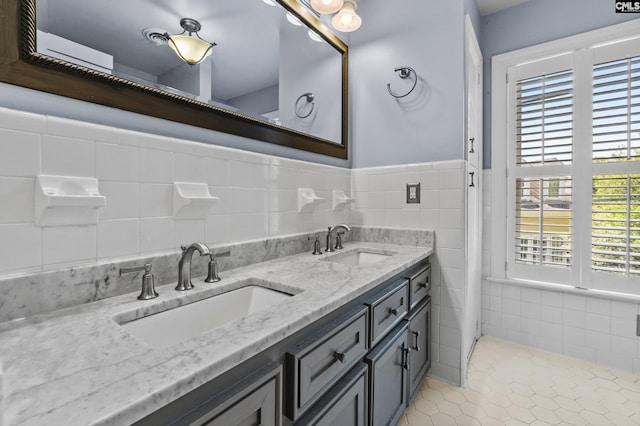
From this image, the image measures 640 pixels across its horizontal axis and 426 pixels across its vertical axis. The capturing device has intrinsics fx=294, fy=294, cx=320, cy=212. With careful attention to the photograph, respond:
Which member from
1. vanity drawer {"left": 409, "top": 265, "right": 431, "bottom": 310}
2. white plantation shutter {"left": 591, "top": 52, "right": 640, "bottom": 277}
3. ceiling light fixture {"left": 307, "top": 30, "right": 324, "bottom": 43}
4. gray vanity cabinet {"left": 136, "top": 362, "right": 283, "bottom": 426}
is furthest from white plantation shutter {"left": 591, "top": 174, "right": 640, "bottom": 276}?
gray vanity cabinet {"left": 136, "top": 362, "right": 283, "bottom": 426}

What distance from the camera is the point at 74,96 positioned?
0.85m

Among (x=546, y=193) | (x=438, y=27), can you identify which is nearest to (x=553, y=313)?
(x=546, y=193)

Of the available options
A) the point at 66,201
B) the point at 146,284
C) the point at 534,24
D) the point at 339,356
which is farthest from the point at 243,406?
the point at 534,24

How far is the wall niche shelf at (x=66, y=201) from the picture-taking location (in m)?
0.75

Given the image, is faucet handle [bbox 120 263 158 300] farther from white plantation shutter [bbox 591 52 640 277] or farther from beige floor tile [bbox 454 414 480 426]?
white plantation shutter [bbox 591 52 640 277]

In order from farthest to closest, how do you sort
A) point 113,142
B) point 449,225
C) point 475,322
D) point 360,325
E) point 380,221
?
1. point 475,322
2. point 380,221
3. point 449,225
4. point 360,325
5. point 113,142

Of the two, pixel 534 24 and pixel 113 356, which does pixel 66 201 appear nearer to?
pixel 113 356

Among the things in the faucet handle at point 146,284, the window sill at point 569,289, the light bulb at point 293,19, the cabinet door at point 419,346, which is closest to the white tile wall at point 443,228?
the cabinet door at point 419,346

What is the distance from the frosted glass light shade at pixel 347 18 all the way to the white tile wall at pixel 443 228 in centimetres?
89

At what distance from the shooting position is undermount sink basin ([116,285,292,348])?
81cm

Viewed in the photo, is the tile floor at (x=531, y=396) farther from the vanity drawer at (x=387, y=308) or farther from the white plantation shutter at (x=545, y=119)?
the white plantation shutter at (x=545, y=119)

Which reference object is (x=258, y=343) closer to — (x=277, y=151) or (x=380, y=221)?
(x=277, y=151)

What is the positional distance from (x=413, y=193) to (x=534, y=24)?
5.38 ft

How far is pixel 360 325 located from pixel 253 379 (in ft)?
1.61
